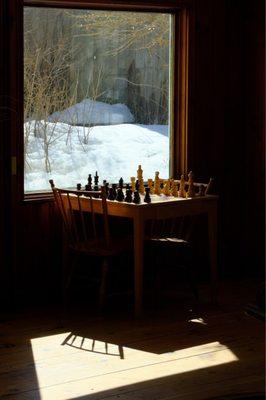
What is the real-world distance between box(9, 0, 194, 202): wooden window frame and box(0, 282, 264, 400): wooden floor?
40.1 inches

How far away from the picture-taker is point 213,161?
21.1ft

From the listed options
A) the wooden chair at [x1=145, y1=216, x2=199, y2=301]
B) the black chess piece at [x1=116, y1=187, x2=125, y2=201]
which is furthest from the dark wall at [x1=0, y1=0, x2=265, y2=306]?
the black chess piece at [x1=116, y1=187, x2=125, y2=201]

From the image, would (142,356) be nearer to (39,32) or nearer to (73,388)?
(73,388)

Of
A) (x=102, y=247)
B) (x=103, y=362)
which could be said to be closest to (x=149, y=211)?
(x=102, y=247)

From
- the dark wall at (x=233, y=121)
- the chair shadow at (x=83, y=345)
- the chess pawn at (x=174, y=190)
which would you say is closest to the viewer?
the chair shadow at (x=83, y=345)

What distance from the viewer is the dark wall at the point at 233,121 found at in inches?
248

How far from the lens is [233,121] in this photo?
21.4ft

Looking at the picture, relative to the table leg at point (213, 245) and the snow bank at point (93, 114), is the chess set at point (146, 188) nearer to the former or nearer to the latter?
the table leg at point (213, 245)

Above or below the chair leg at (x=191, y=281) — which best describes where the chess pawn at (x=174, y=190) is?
above

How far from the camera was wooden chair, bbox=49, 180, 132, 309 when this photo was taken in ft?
17.5

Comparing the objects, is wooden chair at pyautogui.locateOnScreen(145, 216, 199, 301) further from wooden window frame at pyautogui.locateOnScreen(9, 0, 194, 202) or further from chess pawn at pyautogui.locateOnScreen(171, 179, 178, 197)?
wooden window frame at pyautogui.locateOnScreen(9, 0, 194, 202)

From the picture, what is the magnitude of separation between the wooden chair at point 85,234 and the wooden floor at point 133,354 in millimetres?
339

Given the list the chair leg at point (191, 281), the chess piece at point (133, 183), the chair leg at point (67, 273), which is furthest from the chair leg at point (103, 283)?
the chair leg at point (191, 281)

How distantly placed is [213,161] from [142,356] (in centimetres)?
229
